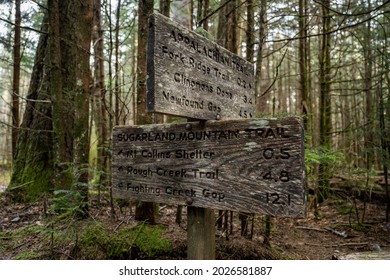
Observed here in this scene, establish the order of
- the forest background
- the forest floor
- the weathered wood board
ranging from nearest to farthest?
the weathered wood board, the forest floor, the forest background

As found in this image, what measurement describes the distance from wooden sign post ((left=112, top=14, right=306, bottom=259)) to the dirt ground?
147cm

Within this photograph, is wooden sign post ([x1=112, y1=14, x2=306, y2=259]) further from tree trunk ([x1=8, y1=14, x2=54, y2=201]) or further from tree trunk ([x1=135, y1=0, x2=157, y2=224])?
tree trunk ([x1=8, y1=14, x2=54, y2=201])

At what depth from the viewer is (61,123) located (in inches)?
182

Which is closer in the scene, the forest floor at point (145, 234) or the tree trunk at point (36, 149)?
the forest floor at point (145, 234)

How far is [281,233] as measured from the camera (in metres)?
5.28

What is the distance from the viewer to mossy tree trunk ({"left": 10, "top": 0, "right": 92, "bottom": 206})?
14.8 feet

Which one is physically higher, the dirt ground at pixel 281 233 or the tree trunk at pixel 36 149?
the tree trunk at pixel 36 149

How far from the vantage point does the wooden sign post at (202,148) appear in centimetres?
170

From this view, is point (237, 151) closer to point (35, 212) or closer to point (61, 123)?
point (61, 123)

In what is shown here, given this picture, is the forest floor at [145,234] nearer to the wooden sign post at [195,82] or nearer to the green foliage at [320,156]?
the green foliage at [320,156]

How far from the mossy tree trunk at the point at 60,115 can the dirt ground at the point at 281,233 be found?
29.1 inches

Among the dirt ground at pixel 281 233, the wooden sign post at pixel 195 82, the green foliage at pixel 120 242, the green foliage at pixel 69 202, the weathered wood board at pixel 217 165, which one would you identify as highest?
the wooden sign post at pixel 195 82

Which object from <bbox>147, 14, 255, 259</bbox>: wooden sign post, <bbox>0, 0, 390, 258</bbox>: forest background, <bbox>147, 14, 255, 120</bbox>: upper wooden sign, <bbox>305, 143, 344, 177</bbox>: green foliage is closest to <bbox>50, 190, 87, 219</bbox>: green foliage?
<bbox>0, 0, 390, 258</bbox>: forest background

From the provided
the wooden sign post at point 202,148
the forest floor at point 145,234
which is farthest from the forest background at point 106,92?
the wooden sign post at point 202,148
